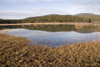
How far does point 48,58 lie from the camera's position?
8.09 meters

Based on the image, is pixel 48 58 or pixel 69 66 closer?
pixel 69 66

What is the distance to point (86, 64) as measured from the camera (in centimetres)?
712

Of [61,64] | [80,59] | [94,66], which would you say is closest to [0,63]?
[61,64]

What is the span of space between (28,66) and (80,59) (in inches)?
171

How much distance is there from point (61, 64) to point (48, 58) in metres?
1.45

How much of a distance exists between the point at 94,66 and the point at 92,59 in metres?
0.95

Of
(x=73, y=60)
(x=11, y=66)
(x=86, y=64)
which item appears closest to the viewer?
(x=11, y=66)

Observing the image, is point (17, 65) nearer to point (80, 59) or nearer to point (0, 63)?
point (0, 63)

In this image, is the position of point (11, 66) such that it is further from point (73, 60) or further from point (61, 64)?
point (73, 60)

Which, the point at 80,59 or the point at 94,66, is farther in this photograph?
the point at 80,59

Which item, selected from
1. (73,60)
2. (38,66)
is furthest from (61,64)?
(38,66)

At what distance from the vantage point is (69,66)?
22.6 feet

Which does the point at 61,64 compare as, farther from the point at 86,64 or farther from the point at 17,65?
the point at 17,65

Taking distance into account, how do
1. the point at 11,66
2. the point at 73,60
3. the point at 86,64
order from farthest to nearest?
1. the point at 73,60
2. the point at 86,64
3. the point at 11,66
